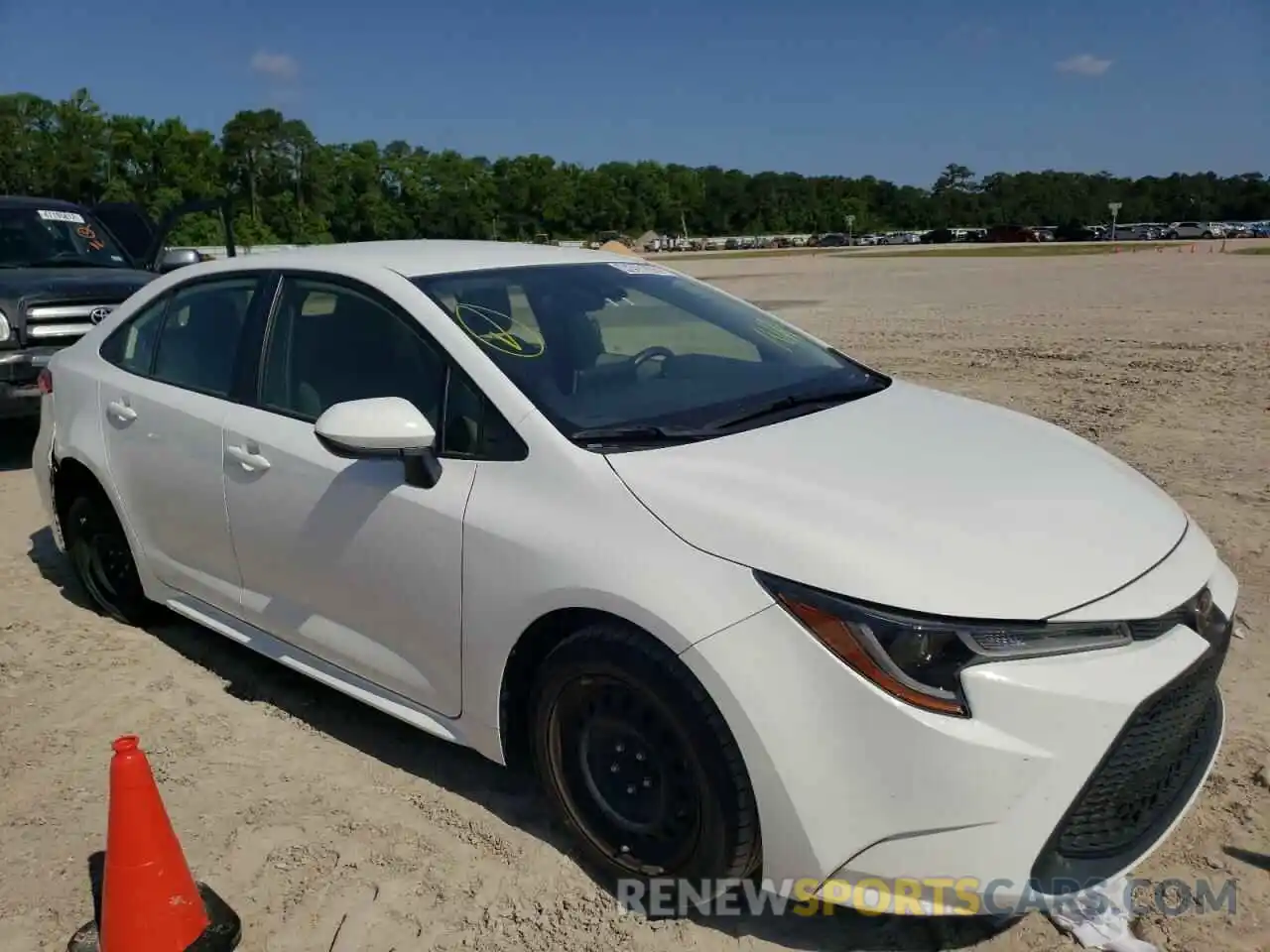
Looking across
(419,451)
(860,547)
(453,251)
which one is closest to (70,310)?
(453,251)

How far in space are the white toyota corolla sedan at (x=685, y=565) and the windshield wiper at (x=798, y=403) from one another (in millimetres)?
22

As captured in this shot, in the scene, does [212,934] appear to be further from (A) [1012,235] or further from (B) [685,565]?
(A) [1012,235]

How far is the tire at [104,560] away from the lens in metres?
4.47

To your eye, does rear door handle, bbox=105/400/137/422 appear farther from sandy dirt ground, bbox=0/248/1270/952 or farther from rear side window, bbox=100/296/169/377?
sandy dirt ground, bbox=0/248/1270/952

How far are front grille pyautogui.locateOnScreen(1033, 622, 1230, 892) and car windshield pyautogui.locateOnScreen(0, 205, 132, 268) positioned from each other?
883 centimetres

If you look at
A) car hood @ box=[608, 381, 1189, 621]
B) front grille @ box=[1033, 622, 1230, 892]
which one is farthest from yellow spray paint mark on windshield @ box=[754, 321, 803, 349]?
front grille @ box=[1033, 622, 1230, 892]

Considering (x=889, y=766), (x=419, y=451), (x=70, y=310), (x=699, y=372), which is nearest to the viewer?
(x=889, y=766)

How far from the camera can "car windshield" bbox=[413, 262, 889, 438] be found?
304cm

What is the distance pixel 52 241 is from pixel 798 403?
7.98 meters

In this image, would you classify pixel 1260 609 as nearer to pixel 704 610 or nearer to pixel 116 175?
pixel 704 610

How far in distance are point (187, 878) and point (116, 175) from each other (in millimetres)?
110634

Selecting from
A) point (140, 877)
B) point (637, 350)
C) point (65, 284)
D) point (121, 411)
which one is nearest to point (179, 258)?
point (65, 284)

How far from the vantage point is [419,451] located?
2.93m

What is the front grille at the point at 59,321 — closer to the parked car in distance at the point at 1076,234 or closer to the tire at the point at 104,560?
the tire at the point at 104,560
